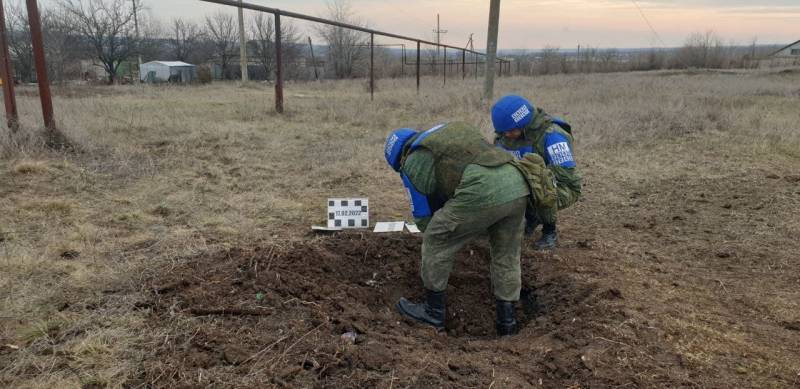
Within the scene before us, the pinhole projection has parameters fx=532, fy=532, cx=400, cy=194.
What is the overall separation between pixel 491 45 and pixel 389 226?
976 centimetres

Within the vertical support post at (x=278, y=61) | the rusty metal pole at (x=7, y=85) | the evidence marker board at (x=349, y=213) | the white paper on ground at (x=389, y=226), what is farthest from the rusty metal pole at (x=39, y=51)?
the vertical support post at (x=278, y=61)

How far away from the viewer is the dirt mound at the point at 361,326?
7.82 feet

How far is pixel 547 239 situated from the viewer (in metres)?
4.39

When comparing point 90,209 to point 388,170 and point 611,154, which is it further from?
point 611,154

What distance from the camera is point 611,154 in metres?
8.00

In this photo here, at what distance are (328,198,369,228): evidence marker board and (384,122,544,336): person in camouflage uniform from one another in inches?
55.9

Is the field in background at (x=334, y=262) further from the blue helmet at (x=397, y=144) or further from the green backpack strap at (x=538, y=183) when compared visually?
the blue helmet at (x=397, y=144)

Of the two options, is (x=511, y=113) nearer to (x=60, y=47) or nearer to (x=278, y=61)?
(x=278, y=61)

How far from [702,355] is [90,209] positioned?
190 inches

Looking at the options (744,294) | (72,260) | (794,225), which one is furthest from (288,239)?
(794,225)

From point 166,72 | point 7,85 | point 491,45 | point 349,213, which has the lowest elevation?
point 349,213

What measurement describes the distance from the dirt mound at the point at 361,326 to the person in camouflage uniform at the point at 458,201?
23 centimetres

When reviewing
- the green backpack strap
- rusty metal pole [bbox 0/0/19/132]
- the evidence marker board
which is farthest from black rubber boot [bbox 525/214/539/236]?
rusty metal pole [bbox 0/0/19/132]

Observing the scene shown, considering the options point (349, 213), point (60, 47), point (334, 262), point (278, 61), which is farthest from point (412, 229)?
point (60, 47)
